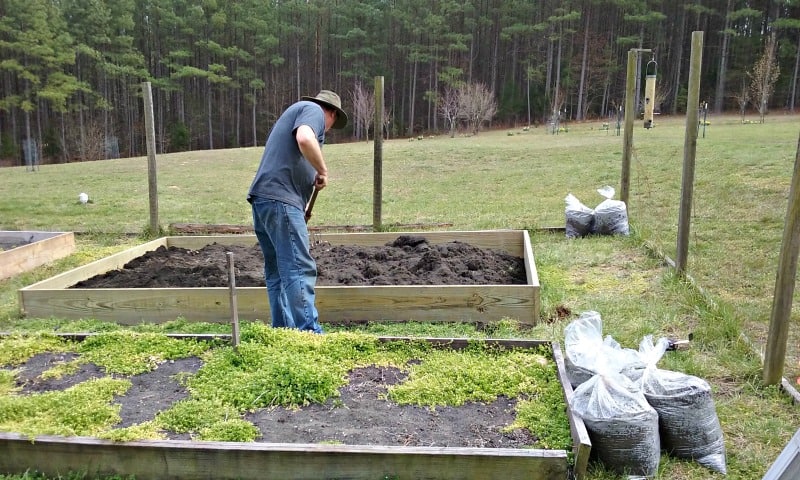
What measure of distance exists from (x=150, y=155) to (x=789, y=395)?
271 inches

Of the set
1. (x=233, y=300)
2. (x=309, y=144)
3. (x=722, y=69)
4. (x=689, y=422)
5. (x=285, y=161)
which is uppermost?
(x=722, y=69)

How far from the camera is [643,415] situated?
2229mm

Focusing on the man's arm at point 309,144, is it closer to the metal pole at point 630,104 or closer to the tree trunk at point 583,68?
the metal pole at point 630,104

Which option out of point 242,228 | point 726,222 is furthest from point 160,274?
point 726,222

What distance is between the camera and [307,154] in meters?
3.45

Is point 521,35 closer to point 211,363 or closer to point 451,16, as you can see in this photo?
point 451,16

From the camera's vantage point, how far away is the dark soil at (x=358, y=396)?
7.90 ft

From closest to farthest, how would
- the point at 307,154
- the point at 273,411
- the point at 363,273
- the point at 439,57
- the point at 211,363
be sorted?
the point at 273,411 < the point at 211,363 < the point at 307,154 < the point at 363,273 < the point at 439,57

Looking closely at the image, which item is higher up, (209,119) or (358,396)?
(209,119)

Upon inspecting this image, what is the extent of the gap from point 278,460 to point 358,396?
0.67 m

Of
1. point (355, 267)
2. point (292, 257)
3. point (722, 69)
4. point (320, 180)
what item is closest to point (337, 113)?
point (320, 180)

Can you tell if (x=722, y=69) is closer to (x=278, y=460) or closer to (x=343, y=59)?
(x=343, y=59)

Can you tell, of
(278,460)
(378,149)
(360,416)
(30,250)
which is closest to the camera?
(278,460)

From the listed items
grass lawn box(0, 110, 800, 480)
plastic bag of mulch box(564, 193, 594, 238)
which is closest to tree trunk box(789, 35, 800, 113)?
grass lawn box(0, 110, 800, 480)
